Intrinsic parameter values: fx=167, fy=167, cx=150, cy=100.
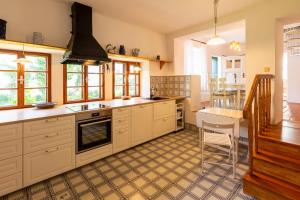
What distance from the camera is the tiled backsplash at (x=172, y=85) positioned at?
4344mm

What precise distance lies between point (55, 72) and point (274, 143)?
140 inches

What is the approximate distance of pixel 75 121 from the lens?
243cm

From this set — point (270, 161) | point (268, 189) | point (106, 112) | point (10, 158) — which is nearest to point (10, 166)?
point (10, 158)

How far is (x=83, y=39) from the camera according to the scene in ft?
9.59

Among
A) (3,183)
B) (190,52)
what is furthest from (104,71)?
(190,52)

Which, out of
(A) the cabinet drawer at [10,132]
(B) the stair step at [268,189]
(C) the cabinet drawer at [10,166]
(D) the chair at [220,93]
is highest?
(D) the chair at [220,93]

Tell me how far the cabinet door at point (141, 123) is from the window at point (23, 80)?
1575 mm

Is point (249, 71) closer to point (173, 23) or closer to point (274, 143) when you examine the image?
point (274, 143)

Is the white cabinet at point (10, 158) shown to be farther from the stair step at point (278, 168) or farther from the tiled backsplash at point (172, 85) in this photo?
the tiled backsplash at point (172, 85)

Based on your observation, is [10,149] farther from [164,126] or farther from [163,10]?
[163,10]

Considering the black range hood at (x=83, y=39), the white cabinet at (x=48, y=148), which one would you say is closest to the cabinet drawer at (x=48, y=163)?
the white cabinet at (x=48, y=148)

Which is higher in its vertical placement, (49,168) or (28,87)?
(28,87)

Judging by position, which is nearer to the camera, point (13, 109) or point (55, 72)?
point (13, 109)

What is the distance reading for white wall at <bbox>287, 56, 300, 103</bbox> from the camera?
637 centimetres
